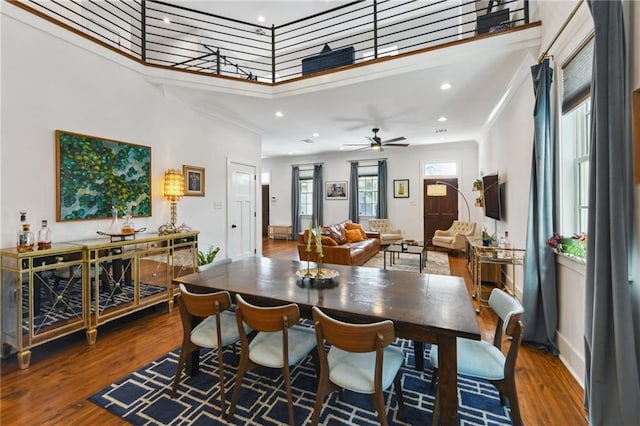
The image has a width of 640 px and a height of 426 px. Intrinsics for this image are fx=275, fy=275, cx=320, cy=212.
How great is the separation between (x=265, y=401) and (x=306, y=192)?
829 centimetres

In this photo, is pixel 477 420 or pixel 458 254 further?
pixel 458 254

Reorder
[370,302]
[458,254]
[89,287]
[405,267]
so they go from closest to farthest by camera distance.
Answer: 1. [370,302]
2. [89,287]
3. [405,267]
4. [458,254]

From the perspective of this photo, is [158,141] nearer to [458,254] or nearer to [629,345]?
[629,345]

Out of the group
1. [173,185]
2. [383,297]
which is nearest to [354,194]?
[173,185]

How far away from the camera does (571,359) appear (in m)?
2.25

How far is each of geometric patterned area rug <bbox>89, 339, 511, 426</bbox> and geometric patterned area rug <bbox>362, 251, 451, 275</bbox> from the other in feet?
10.7

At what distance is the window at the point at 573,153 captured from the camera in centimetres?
232

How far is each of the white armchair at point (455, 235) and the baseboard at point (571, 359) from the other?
4.41 metres

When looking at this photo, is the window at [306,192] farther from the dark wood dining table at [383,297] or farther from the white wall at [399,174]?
the dark wood dining table at [383,297]

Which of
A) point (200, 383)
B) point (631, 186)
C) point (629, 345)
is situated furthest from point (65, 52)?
point (629, 345)

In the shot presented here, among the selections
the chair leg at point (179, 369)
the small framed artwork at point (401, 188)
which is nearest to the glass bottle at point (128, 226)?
the chair leg at point (179, 369)

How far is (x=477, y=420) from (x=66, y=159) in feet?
14.4

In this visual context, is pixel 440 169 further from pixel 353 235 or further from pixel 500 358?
pixel 500 358

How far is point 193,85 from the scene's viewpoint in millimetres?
3969
